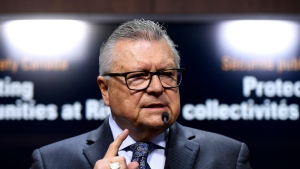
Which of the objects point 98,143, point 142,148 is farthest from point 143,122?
point 98,143

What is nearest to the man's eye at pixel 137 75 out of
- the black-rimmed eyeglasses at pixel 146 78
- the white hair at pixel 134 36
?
the black-rimmed eyeglasses at pixel 146 78

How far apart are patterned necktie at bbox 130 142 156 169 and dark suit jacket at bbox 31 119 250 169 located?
0.24ft

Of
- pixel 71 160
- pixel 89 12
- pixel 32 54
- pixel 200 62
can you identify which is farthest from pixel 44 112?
pixel 71 160

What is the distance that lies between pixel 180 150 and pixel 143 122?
0.21 meters

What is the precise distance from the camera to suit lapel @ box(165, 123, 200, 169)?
2.07m

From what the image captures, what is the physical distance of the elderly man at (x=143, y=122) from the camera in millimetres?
1990

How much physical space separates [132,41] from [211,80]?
1.32 meters

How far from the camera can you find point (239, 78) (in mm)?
3352

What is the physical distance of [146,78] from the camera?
2.00 m

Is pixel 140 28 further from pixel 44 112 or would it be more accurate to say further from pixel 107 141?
pixel 44 112

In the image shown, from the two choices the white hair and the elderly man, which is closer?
the elderly man

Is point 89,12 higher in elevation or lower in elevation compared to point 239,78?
higher

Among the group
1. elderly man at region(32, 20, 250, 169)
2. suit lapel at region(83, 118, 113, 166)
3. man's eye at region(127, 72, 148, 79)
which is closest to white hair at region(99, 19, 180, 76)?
elderly man at region(32, 20, 250, 169)

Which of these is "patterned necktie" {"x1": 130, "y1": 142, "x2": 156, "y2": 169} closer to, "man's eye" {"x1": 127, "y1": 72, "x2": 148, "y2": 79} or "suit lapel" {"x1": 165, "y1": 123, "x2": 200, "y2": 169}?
"suit lapel" {"x1": 165, "y1": 123, "x2": 200, "y2": 169}
